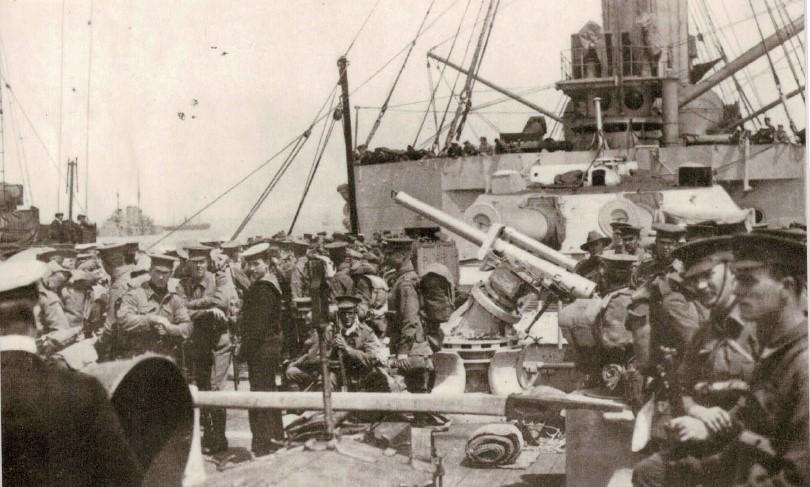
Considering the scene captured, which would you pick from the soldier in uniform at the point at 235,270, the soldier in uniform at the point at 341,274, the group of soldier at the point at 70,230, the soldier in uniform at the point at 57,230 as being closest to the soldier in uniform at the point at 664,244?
the soldier in uniform at the point at 341,274

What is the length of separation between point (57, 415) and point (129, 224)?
197 inches

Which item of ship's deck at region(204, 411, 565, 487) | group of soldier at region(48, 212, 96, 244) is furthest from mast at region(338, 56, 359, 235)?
ship's deck at region(204, 411, 565, 487)

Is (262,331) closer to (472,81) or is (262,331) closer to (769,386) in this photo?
(769,386)

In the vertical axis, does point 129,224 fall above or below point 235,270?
above

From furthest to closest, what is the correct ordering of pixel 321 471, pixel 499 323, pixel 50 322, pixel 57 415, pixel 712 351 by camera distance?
pixel 499 323 < pixel 50 322 < pixel 321 471 < pixel 712 351 < pixel 57 415

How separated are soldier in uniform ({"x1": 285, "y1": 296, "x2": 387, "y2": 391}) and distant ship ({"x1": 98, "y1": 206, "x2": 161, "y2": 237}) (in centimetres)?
197

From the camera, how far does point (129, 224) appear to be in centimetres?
741

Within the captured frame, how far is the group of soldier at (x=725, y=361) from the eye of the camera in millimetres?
3000

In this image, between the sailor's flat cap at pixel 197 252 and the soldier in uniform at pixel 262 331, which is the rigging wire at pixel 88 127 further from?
the soldier in uniform at pixel 262 331

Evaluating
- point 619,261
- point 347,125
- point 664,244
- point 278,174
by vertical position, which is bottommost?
point 619,261

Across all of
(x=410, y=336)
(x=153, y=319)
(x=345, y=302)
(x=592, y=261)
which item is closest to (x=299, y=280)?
(x=345, y=302)

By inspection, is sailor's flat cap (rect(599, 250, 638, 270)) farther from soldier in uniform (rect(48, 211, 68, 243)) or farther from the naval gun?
soldier in uniform (rect(48, 211, 68, 243))

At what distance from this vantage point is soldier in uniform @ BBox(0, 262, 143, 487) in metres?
2.65

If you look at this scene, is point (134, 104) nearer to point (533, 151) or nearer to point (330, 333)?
point (330, 333)
